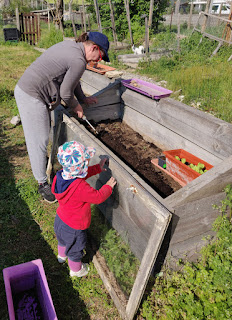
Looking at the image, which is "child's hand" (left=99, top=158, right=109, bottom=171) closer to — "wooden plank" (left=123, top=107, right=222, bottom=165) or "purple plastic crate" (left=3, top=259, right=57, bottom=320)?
"purple plastic crate" (left=3, top=259, right=57, bottom=320)

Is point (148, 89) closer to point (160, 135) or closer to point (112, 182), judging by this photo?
point (160, 135)

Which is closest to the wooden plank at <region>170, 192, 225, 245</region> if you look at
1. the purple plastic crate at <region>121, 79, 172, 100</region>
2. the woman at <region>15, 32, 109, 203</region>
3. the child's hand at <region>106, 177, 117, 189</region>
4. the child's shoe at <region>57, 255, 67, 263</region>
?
the child's hand at <region>106, 177, 117, 189</region>

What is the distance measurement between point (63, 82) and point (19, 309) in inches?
75.7

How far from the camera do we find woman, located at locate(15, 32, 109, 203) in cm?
243

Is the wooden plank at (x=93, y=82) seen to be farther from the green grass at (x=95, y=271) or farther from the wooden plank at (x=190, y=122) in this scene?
the green grass at (x=95, y=271)

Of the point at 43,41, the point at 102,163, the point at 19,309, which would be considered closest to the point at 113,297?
the point at 19,309

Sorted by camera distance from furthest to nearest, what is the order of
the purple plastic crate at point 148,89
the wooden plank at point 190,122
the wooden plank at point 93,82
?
the wooden plank at point 93,82 < the purple plastic crate at point 148,89 < the wooden plank at point 190,122

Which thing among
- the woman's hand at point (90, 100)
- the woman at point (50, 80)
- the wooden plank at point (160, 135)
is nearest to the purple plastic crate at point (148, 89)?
the wooden plank at point (160, 135)

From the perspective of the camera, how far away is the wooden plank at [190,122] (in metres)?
2.42

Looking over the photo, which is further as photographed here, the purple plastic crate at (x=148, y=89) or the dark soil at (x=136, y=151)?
the purple plastic crate at (x=148, y=89)

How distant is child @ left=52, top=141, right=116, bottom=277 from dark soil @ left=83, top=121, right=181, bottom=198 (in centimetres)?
80

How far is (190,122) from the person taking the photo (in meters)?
2.78

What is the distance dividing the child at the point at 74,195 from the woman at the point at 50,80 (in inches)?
34.6

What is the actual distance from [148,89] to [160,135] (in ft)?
2.26
